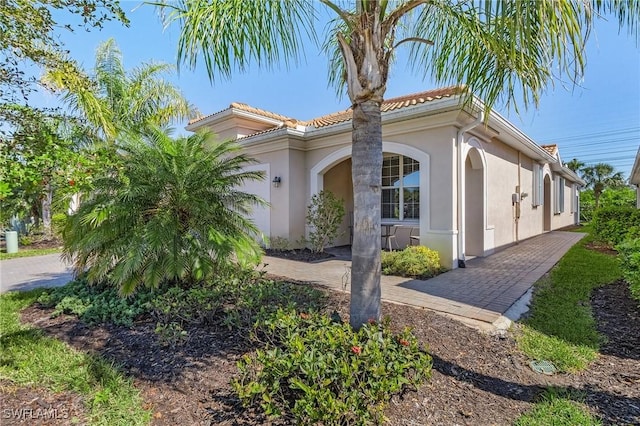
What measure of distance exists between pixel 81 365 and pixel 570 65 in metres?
6.24

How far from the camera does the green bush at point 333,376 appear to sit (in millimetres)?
2869

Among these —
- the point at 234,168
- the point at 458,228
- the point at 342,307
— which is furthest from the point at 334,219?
the point at 342,307

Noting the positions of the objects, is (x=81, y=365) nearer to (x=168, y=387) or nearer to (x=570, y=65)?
(x=168, y=387)

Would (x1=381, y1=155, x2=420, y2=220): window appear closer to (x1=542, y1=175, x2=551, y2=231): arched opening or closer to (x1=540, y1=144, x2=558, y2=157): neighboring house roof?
(x1=540, y1=144, x2=558, y2=157): neighboring house roof

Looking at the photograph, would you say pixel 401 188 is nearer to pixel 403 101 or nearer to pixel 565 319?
pixel 403 101

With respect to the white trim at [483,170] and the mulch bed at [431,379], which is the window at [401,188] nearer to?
the white trim at [483,170]

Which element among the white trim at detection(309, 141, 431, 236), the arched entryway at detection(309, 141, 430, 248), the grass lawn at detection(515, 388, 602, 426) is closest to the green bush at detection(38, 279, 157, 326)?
the grass lawn at detection(515, 388, 602, 426)

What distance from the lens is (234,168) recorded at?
317 inches

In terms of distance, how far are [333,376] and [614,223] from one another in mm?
14828

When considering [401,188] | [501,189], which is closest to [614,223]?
[501,189]

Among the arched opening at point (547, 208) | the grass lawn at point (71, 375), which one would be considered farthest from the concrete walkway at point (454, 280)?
the arched opening at point (547, 208)

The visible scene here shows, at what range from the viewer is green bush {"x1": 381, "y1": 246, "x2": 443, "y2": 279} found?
867 centimetres

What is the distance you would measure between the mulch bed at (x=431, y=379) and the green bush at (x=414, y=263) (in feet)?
10.5

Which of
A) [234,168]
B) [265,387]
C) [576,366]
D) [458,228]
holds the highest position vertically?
[234,168]
